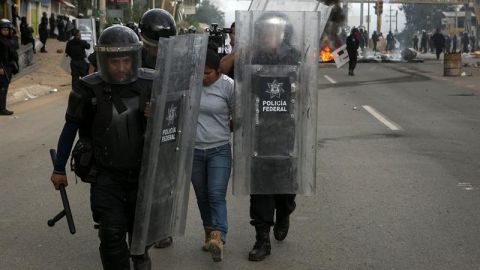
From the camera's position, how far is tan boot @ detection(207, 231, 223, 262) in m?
5.54

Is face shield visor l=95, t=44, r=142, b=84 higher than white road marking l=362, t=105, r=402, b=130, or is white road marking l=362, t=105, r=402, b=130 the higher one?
face shield visor l=95, t=44, r=142, b=84

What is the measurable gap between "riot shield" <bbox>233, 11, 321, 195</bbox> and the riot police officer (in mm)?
502

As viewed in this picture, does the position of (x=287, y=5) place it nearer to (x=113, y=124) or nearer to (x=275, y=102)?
(x=275, y=102)

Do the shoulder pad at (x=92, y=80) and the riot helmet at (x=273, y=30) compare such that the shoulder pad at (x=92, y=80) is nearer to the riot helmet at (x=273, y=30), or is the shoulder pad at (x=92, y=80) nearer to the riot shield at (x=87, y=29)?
the riot helmet at (x=273, y=30)

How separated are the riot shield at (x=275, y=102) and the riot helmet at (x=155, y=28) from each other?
1.62 feet

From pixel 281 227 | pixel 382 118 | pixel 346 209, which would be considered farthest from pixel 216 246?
pixel 382 118

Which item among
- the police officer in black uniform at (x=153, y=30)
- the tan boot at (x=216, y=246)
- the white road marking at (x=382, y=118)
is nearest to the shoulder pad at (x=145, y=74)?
the police officer in black uniform at (x=153, y=30)

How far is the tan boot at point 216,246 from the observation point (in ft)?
18.2

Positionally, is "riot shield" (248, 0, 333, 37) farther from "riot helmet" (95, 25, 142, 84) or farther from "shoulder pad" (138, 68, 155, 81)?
"riot helmet" (95, 25, 142, 84)

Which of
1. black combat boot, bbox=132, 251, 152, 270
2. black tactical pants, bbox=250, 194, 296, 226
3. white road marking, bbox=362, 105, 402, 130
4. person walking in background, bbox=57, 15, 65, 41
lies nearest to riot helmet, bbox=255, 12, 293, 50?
black tactical pants, bbox=250, 194, 296, 226

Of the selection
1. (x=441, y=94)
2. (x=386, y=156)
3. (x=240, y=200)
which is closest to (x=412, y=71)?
(x=441, y=94)

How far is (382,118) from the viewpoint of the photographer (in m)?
15.3

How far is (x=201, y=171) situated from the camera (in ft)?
18.8

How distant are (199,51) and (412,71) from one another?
27398 mm
